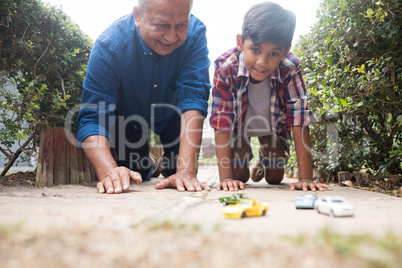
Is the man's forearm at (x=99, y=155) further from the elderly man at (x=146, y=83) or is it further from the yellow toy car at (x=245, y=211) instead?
the yellow toy car at (x=245, y=211)

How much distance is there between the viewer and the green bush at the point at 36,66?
2.93 m

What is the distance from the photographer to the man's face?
2.38m

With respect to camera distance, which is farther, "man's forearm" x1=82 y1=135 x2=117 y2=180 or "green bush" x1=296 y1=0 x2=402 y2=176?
"man's forearm" x1=82 y1=135 x2=117 y2=180

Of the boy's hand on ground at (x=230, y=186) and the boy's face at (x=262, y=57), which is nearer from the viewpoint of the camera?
the boy's hand on ground at (x=230, y=186)

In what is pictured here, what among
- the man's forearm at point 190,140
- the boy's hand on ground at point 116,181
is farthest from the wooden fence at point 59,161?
the man's forearm at point 190,140

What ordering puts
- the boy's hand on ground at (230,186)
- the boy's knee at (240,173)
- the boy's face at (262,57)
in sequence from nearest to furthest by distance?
1. the boy's hand on ground at (230,186)
2. the boy's face at (262,57)
3. the boy's knee at (240,173)

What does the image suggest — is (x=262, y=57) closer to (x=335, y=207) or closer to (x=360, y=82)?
(x=360, y=82)

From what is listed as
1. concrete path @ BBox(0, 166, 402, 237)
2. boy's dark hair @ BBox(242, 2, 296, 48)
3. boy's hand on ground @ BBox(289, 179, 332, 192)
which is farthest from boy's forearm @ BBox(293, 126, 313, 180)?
concrete path @ BBox(0, 166, 402, 237)

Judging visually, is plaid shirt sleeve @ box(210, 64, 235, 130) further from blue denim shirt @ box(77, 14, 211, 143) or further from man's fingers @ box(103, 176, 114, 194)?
man's fingers @ box(103, 176, 114, 194)

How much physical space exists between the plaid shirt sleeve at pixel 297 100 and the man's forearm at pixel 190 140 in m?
0.86

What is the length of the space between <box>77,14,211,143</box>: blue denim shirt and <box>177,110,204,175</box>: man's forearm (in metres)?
0.08

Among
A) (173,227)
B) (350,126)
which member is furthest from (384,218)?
(350,126)

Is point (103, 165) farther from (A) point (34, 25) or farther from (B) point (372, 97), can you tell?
(B) point (372, 97)

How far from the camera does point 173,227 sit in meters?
1.06
